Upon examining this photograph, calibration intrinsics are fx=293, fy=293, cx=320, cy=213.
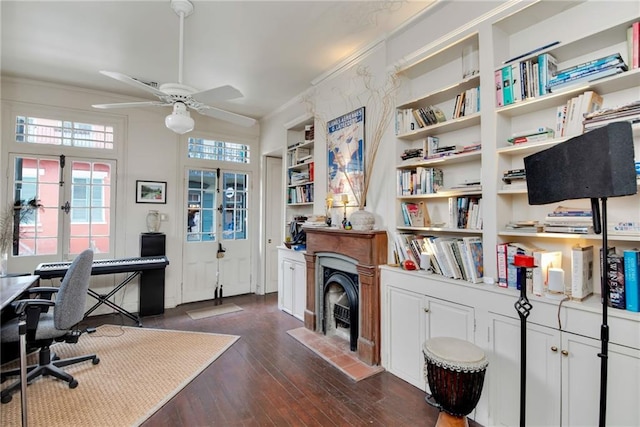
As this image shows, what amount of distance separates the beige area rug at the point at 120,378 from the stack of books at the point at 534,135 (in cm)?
316

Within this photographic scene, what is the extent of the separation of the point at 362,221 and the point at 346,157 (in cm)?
86

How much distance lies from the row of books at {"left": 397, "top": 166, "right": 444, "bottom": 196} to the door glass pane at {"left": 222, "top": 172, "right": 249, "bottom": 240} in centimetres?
330

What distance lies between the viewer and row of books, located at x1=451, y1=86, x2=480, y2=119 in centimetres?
220

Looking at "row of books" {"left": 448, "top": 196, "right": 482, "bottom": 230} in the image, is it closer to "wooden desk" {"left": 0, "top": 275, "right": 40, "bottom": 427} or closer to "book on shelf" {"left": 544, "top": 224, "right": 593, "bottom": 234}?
"book on shelf" {"left": 544, "top": 224, "right": 593, "bottom": 234}

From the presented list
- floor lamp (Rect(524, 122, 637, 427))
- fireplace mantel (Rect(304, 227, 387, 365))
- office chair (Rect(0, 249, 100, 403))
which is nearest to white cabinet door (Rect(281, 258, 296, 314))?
fireplace mantel (Rect(304, 227, 387, 365))

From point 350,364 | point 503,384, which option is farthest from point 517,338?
point 350,364

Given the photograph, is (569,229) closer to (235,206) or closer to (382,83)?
(382,83)

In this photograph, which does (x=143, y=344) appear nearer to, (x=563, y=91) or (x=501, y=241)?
(x=501, y=241)

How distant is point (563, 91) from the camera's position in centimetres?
174

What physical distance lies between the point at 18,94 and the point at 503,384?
5.92 m

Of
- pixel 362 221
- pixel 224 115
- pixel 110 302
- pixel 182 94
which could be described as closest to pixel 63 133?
pixel 110 302

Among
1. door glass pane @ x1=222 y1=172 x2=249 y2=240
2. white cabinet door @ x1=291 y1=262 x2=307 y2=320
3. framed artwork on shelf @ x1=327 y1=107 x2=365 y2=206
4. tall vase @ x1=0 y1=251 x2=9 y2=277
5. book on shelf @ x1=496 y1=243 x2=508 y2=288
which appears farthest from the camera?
door glass pane @ x1=222 y1=172 x2=249 y2=240

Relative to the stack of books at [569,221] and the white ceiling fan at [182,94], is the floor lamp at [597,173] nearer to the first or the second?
the stack of books at [569,221]

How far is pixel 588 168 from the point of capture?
4.17ft
